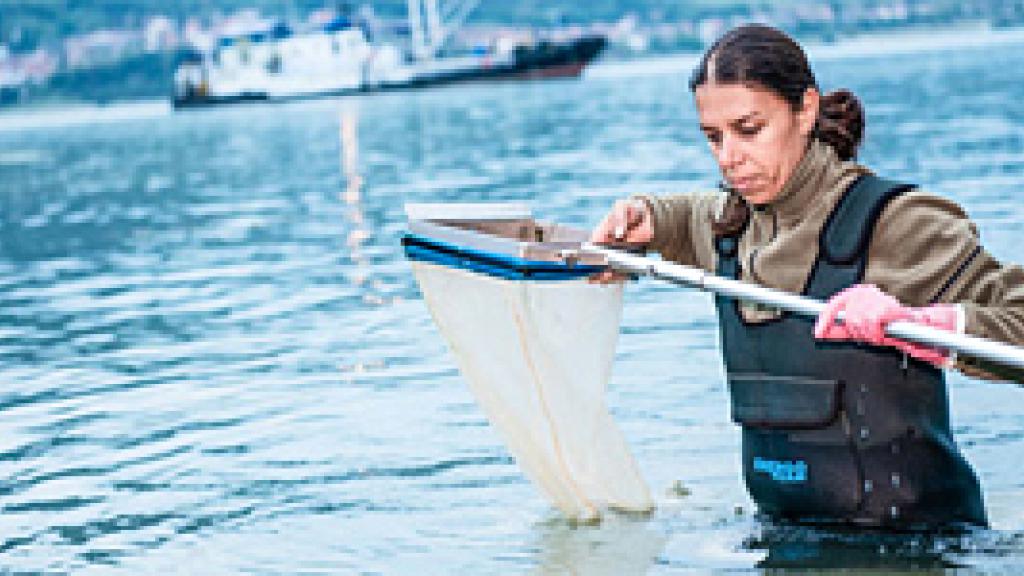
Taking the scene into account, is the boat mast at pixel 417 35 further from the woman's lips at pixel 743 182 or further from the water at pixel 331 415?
the woman's lips at pixel 743 182

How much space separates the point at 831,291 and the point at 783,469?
0.55 meters

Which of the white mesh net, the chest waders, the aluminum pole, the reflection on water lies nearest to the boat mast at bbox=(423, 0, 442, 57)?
the reflection on water

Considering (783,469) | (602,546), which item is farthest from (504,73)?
(783,469)

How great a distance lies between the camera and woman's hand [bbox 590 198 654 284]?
4.45 meters

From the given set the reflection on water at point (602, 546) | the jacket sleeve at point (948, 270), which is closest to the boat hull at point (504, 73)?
the reflection on water at point (602, 546)

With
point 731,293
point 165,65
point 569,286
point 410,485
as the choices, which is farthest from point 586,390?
point 165,65

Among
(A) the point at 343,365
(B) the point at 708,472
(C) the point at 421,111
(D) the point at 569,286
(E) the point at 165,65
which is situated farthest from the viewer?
(E) the point at 165,65

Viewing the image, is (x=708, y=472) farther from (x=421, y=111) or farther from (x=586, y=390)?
(x=421, y=111)

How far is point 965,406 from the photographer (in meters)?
6.71

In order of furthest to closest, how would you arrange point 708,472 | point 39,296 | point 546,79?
point 546,79, point 39,296, point 708,472

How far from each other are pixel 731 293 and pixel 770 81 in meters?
0.50

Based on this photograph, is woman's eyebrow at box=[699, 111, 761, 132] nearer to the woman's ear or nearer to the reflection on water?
the woman's ear

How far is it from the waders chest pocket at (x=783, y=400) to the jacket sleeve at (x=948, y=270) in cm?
34

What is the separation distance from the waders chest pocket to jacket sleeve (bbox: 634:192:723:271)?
0.37m
